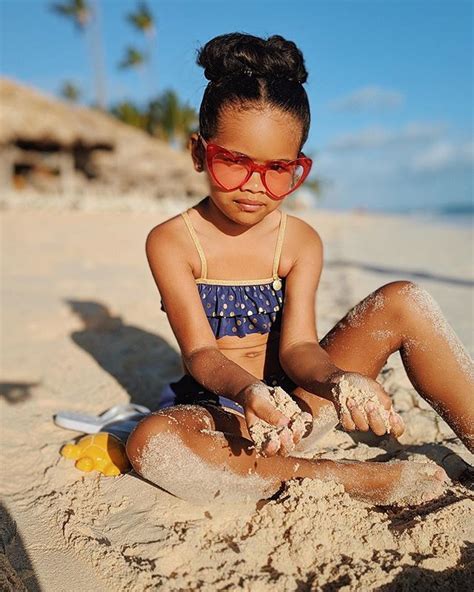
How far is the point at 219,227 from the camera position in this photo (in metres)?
2.19

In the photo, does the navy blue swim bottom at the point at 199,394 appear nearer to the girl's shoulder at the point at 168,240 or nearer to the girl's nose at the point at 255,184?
the girl's shoulder at the point at 168,240

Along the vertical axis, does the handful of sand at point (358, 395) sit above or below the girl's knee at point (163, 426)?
above

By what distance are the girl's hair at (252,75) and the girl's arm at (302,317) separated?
47cm

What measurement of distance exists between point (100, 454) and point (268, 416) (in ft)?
2.94

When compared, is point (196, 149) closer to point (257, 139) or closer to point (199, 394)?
point (257, 139)

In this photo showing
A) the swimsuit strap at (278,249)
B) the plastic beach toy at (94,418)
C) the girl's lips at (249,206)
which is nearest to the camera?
the girl's lips at (249,206)

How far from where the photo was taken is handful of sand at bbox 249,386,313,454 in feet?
4.86

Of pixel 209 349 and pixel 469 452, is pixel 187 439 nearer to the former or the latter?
pixel 209 349

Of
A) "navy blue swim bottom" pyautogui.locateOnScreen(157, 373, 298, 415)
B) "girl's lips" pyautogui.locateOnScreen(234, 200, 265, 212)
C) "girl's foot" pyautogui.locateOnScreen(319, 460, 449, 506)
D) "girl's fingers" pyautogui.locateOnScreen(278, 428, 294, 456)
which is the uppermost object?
"girl's lips" pyautogui.locateOnScreen(234, 200, 265, 212)

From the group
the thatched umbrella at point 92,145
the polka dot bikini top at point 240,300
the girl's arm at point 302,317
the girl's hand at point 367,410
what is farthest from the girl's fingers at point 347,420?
the thatched umbrella at point 92,145

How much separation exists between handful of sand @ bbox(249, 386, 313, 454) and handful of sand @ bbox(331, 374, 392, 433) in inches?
4.3

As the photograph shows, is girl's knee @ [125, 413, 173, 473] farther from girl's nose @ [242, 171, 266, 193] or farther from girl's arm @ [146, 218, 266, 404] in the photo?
girl's nose @ [242, 171, 266, 193]

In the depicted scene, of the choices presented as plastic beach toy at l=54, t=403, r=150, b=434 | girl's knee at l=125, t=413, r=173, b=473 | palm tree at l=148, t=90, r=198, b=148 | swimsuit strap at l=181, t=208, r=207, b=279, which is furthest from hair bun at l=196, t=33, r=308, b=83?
palm tree at l=148, t=90, r=198, b=148

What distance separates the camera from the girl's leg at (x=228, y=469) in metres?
1.71
